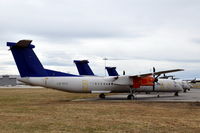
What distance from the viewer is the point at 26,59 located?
2438 centimetres

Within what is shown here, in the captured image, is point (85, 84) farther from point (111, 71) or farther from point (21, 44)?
point (111, 71)

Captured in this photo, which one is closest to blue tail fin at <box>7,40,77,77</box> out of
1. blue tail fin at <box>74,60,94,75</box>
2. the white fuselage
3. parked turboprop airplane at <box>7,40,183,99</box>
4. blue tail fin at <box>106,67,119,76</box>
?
parked turboprop airplane at <box>7,40,183,99</box>

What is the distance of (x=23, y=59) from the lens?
2428 cm

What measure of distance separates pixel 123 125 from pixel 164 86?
2492 centimetres

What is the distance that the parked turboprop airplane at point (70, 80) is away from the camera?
79.7 feet

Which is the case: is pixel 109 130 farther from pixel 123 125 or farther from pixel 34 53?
pixel 34 53

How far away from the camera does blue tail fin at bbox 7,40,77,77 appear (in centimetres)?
2388

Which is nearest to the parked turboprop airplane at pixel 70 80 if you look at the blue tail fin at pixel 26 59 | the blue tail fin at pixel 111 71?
the blue tail fin at pixel 26 59

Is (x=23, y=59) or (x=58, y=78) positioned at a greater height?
(x=23, y=59)

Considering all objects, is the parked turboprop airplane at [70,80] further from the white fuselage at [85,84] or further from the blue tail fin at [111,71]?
the blue tail fin at [111,71]

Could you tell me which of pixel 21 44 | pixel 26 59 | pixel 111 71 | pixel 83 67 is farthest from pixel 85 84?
pixel 111 71

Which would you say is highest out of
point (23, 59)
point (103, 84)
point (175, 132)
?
point (23, 59)

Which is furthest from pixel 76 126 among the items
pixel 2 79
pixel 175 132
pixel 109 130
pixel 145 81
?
pixel 2 79

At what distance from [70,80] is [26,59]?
5.23 metres
